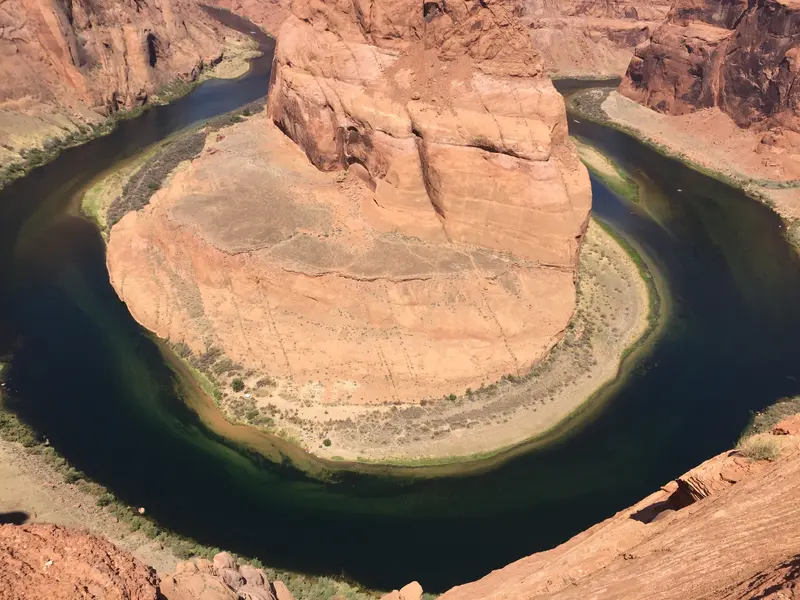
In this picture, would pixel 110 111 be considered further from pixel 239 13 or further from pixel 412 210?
pixel 239 13

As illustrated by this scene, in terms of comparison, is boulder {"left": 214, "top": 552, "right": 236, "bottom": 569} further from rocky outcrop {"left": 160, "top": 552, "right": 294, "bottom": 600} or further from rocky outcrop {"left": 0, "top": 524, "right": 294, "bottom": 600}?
rocky outcrop {"left": 0, "top": 524, "right": 294, "bottom": 600}

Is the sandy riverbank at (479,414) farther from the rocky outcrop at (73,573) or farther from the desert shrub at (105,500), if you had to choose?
the rocky outcrop at (73,573)

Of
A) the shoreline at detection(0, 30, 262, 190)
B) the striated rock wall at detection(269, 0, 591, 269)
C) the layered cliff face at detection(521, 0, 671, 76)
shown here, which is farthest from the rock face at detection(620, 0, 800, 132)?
the shoreline at detection(0, 30, 262, 190)

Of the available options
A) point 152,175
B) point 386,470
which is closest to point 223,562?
point 386,470

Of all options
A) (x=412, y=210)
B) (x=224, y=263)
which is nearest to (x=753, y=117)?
(x=412, y=210)

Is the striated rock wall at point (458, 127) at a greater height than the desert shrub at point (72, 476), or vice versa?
the striated rock wall at point (458, 127)

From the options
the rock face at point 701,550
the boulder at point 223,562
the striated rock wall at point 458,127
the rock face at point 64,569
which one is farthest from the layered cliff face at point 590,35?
the rock face at point 64,569
